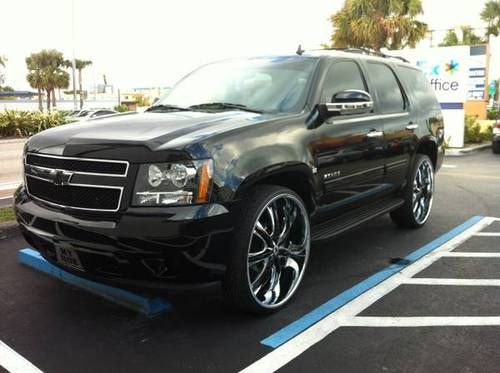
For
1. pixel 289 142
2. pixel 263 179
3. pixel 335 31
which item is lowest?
pixel 263 179

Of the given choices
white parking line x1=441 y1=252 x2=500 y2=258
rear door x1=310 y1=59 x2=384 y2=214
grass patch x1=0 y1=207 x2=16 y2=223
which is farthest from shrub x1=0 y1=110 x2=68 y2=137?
white parking line x1=441 y1=252 x2=500 y2=258

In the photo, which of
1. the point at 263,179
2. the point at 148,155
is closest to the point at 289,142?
the point at 263,179

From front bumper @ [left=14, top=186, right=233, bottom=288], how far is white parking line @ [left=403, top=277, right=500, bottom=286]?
1.94 m

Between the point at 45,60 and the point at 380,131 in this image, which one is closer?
the point at 380,131

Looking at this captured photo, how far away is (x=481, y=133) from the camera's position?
18562mm

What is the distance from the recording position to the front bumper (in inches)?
120

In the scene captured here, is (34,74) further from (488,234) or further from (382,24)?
(488,234)

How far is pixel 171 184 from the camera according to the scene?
314cm

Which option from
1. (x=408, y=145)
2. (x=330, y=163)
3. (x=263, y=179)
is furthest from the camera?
(x=408, y=145)

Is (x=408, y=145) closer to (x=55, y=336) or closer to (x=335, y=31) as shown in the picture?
(x=55, y=336)

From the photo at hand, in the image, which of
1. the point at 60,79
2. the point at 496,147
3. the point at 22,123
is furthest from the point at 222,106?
the point at 60,79

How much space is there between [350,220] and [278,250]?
1151mm

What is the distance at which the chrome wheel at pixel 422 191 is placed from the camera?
609 cm

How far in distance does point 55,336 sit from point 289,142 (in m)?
1.99
